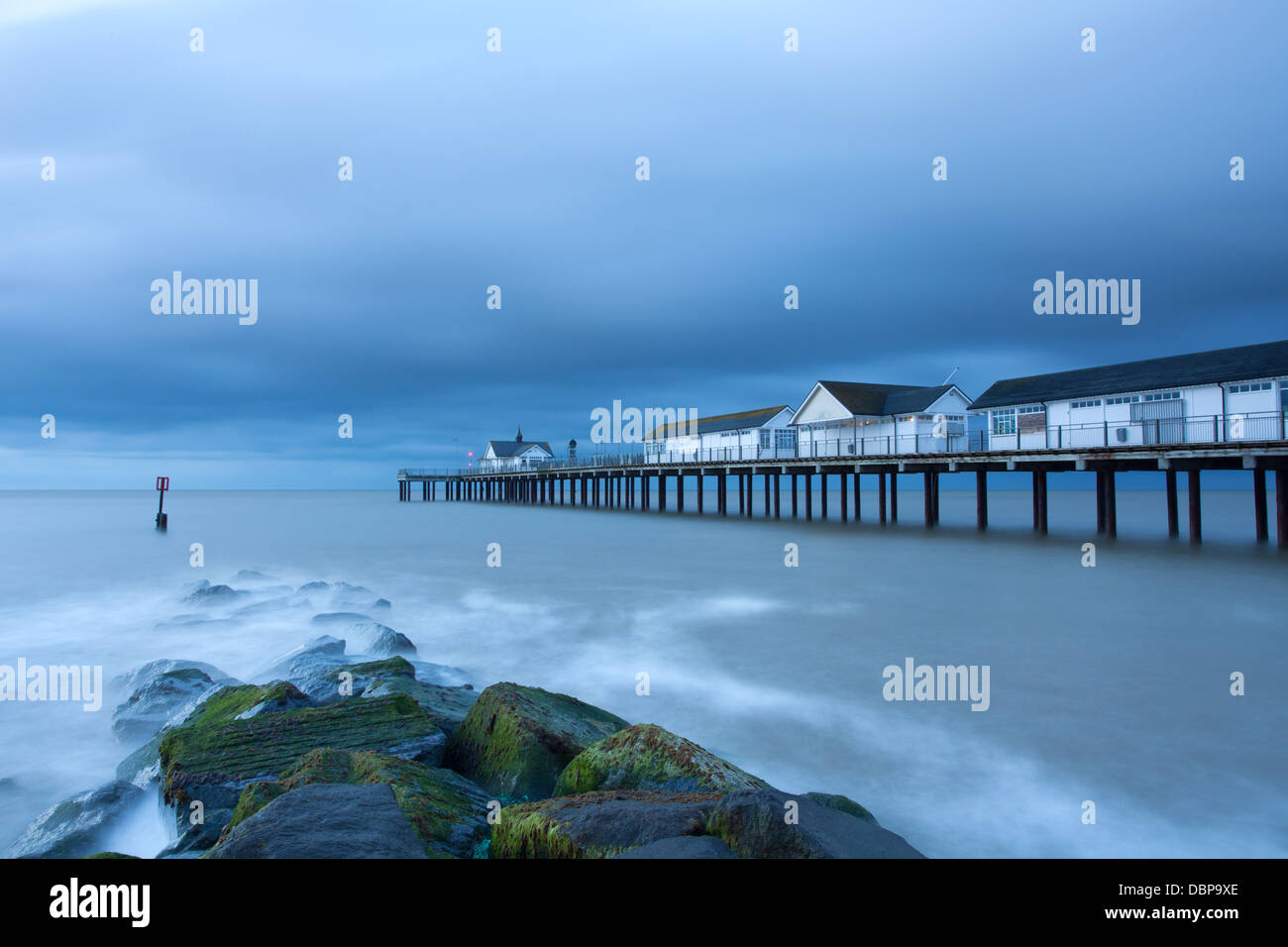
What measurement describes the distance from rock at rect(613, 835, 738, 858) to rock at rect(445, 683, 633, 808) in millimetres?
2139

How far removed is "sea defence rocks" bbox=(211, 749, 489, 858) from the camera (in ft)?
14.3

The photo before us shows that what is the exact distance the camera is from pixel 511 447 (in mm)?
91750

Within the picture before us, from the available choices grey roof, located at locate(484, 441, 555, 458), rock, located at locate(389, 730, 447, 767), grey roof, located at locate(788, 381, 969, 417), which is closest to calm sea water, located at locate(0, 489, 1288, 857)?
rock, located at locate(389, 730, 447, 767)

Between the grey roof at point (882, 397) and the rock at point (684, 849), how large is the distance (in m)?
36.3

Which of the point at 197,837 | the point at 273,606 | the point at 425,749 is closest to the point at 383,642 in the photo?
the point at 273,606

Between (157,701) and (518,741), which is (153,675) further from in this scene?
(518,741)
